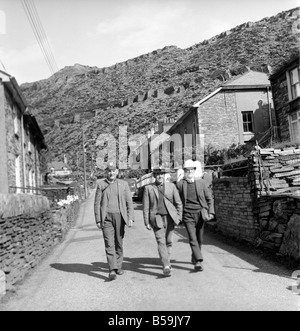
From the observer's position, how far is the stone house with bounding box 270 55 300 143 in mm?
18797

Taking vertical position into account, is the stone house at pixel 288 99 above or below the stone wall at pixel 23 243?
above

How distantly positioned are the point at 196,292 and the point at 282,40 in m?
86.7

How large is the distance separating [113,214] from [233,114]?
67.1 ft

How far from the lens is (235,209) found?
9.95 metres

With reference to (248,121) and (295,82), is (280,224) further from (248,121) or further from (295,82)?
(248,121)

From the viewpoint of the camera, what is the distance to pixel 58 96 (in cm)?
15075

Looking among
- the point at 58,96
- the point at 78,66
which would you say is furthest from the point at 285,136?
the point at 78,66

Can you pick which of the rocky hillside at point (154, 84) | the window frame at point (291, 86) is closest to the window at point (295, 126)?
the window frame at point (291, 86)

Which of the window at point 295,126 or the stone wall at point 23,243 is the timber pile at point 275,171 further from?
the window at point 295,126

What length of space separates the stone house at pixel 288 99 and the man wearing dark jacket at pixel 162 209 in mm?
13368

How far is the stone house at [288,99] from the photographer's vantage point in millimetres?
18797

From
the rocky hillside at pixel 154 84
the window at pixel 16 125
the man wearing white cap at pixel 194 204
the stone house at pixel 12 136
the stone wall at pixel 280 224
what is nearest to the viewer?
the man wearing white cap at pixel 194 204

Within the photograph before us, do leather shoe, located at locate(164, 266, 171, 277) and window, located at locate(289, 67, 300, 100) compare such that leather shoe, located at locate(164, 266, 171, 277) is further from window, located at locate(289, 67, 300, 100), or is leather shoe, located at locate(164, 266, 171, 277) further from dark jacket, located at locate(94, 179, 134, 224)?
window, located at locate(289, 67, 300, 100)

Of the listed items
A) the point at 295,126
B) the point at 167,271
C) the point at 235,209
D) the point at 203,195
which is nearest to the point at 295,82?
the point at 295,126
